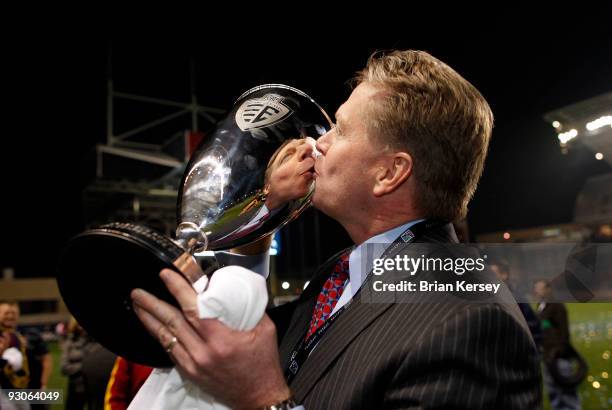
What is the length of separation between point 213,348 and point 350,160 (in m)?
0.56

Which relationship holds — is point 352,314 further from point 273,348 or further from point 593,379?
point 593,379

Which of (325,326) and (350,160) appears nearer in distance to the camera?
(325,326)

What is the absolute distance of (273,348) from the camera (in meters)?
0.72

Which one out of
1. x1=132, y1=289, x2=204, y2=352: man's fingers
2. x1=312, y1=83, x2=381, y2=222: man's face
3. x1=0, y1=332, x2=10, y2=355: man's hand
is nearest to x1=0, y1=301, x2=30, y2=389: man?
x1=0, y1=332, x2=10, y2=355: man's hand

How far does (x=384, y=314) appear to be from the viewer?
2.96 ft

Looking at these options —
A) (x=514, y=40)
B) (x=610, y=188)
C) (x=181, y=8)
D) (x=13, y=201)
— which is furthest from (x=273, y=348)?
(x=13, y=201)

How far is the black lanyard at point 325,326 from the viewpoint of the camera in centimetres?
98

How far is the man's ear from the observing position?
1078 millimetres

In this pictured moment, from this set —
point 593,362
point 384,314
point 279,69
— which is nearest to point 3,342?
point 279,69

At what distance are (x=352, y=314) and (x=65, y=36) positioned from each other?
531cm

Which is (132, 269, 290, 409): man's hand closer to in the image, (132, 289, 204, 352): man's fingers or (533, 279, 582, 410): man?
(132, 289, 204, 352): man's fingers

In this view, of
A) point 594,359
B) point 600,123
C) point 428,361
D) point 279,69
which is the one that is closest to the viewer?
point 428,361

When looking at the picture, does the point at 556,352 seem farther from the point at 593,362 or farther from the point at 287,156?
the point at 287,156

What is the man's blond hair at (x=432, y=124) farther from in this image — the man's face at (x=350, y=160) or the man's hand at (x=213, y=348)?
the man's hand at (x=213, y=348)
